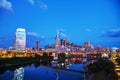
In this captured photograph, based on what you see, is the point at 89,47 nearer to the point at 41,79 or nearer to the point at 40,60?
the point at 40,60

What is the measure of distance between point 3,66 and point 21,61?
536 cm

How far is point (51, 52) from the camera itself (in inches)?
1869

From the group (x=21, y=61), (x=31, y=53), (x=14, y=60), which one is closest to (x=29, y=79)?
(x=14, y=60)

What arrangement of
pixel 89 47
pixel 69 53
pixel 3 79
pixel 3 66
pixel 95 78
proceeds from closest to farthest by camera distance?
pixel 95 78 → pixel 3 79 → pixel 3 66 → pixel 89 47 → pixel 69 53

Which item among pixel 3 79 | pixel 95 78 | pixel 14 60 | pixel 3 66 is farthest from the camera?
pixel 14 60

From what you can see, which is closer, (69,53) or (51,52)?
(51,52)

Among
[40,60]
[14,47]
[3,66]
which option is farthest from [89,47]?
[14,47]

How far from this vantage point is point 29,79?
15195mm

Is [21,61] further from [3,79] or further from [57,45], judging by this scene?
[57,45]

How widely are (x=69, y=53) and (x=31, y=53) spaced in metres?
7.22

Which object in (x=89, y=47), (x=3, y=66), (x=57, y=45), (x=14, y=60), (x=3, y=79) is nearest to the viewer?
(x=3, y=79)

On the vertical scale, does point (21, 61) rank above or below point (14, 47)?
below

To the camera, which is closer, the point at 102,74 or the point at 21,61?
the point at 102,74

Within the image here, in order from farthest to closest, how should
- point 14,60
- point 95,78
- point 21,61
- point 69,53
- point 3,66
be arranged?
point 69,53 → point 21,61 → point 14,60 → point 3,66 → point 95,78
